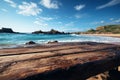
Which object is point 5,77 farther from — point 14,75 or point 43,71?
point 43,71

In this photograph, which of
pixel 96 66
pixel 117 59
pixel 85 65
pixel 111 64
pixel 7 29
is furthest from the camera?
pixel 7 29

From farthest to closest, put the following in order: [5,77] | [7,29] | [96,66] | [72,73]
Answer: [7,29]
[96,66]
[72,73]
[5,77]

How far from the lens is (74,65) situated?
1.26 m

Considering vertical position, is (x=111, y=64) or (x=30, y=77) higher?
(x=30, y=77)

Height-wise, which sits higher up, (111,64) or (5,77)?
(5,77)

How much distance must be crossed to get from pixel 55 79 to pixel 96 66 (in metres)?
0.63

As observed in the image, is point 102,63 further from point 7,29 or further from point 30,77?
point 7,29

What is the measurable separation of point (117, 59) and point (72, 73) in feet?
3.14

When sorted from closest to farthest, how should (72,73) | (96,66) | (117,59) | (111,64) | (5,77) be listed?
1. (5,77)
2. (72,73)
3. (96,66)
4. (111,64)
5. (117,59)

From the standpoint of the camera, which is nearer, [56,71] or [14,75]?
[14,75]

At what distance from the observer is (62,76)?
1.15 metres

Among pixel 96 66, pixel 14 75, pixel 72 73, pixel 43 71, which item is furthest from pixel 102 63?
pixel 14 75

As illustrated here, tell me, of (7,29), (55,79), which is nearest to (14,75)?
(55,79)

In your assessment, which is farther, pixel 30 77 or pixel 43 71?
pixel 43 71
